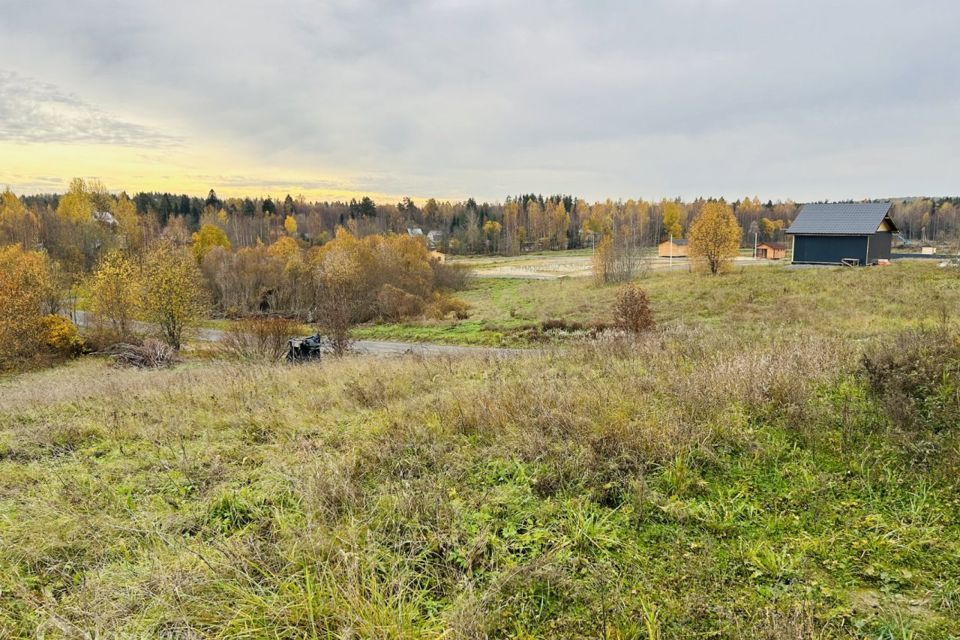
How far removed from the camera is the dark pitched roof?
39.9 m

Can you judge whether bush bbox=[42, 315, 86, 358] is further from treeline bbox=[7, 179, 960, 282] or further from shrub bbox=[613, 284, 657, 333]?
shrub bbox=[613, 284, 657, 333]

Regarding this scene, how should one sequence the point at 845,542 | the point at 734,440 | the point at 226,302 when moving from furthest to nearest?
the point at 226,302 < the point at 734,440 < the point at 845,542

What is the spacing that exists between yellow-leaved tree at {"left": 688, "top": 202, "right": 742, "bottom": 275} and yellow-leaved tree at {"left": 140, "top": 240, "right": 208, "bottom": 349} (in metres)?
37.3

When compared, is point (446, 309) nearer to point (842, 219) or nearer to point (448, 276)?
point (448, 276)

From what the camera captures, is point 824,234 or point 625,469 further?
point 824,234

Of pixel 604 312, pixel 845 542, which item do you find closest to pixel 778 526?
pixel 845 542

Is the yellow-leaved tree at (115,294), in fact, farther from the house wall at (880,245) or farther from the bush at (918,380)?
the house wall at (880,245)

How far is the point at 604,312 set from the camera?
29109mm

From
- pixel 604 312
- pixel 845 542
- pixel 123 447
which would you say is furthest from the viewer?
pixel 604 312

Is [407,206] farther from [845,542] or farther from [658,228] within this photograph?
[845,542]

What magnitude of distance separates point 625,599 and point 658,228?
12800 centimetres

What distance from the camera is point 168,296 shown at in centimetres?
2884

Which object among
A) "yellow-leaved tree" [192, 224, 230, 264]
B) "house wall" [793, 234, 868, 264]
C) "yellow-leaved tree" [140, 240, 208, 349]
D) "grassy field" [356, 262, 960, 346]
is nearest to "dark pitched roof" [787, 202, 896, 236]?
"house wall" [793, 234, 868, 264]

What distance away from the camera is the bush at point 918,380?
440 cm
